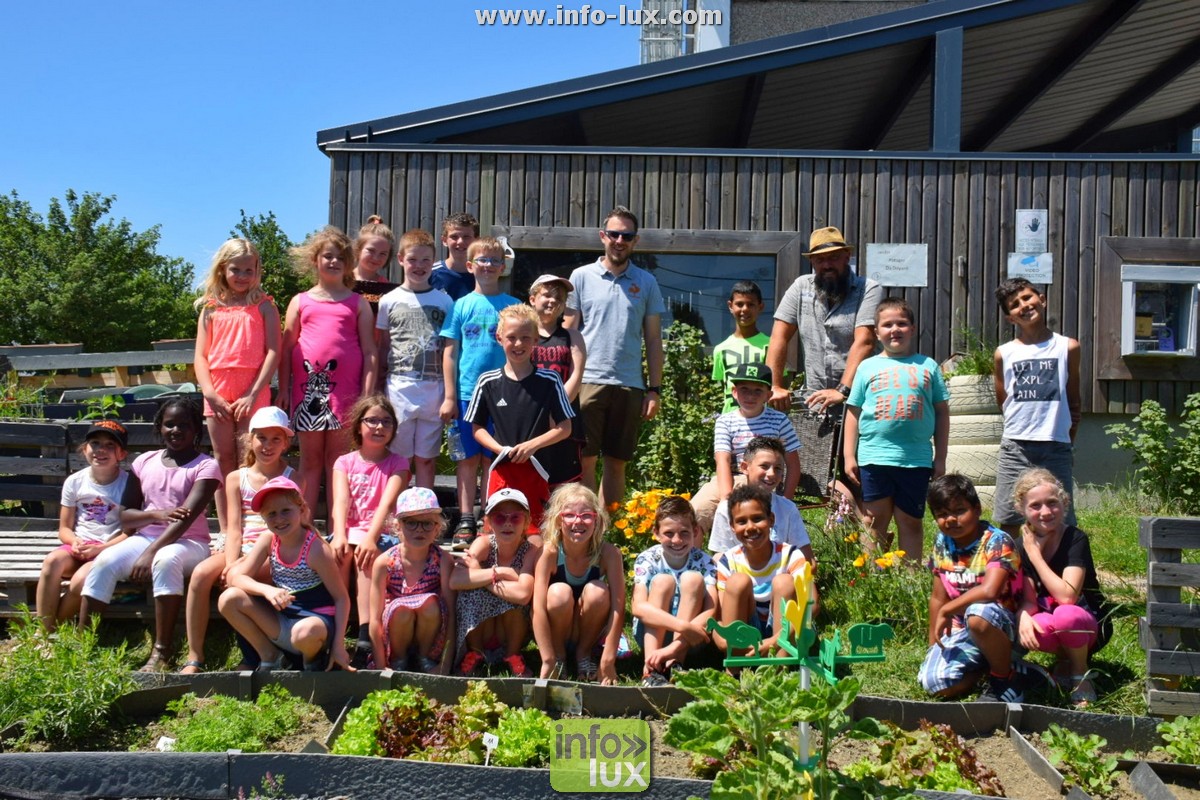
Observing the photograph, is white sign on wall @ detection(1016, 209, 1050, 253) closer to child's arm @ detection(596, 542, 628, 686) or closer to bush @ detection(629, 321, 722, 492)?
bush @ detection(629, 321, 722, 492)

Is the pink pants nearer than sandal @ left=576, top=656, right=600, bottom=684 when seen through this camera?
Yes

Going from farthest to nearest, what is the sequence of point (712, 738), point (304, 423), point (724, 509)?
point (304, 423), point (724, 509), point (712, 738)

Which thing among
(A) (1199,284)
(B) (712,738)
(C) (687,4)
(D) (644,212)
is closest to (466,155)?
(D) (644,212)

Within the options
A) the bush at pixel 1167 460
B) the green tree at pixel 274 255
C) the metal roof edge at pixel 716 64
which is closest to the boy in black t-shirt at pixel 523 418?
the metal roof edge at pixel 716 64

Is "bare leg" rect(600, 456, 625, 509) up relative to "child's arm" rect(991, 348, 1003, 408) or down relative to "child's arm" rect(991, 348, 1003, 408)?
down

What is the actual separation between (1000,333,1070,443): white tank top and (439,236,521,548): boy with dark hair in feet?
9.31

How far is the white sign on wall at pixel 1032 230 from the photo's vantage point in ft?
31.7

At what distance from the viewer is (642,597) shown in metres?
4.98

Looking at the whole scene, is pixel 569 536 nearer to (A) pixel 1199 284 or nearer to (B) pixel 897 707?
(B) pixel 897 707

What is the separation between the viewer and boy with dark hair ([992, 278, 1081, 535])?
586 centimetres

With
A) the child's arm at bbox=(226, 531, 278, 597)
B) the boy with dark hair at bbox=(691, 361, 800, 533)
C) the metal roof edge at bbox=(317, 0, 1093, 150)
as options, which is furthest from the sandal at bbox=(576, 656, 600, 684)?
the metal roof edge at bbox=(317, 0, 1093, 150)

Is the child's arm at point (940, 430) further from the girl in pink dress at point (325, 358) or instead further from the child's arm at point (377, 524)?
the girl in pink dress at point (325, 358)

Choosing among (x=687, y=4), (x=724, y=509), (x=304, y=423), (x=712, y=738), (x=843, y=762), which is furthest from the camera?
(x=687, y=4)

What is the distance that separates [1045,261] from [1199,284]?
128 cm
